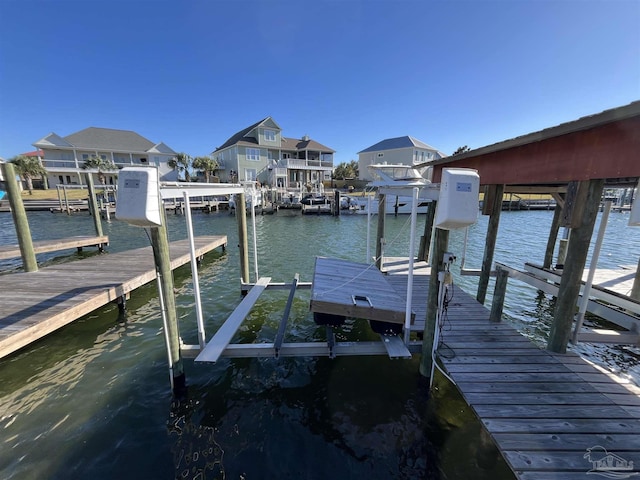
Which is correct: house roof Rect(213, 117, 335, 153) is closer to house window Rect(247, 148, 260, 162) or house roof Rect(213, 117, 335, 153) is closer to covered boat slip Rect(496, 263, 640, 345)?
house window Rect(247, 148, 260, 162)

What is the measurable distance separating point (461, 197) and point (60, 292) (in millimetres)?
8789

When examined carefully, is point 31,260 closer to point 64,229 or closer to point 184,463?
point 184,463

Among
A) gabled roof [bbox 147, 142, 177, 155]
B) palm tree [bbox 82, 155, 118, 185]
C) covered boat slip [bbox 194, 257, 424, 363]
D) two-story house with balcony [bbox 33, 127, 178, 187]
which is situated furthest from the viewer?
gabled roof [bbox 147, 142, 177, 155]

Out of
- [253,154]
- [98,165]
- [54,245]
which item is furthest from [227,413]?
[98,165]

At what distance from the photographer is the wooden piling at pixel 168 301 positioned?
3824mm

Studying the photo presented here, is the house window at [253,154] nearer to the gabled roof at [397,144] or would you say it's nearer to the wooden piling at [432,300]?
the gabled roof at [397,144]

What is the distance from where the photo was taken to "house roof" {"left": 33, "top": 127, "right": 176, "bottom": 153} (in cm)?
3738

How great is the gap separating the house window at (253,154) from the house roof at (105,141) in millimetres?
13936

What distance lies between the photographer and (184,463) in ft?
11.3

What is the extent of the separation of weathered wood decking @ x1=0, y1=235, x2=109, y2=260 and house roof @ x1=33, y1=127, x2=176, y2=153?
3443 cm

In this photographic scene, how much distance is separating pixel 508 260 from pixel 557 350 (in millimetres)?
10195

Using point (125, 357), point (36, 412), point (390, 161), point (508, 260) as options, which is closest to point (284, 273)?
point (125, 357)

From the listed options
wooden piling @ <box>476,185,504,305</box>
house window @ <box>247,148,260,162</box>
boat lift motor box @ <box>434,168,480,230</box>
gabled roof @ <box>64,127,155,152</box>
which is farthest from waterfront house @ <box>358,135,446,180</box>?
boat lift motor box @ <box>434,168,480,230</box>

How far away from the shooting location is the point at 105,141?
40281mm
